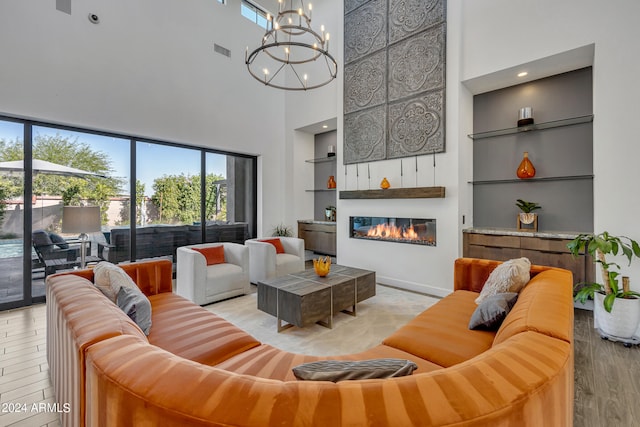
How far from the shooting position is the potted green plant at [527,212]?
154 inches

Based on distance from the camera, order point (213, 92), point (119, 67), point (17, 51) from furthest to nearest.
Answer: point (213, 92), point (119, 67), point (17, 51)

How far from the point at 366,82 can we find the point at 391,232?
2.63 meters

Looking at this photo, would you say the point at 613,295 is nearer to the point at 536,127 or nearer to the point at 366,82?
the point at 536,127

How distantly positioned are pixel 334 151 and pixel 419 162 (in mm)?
2406

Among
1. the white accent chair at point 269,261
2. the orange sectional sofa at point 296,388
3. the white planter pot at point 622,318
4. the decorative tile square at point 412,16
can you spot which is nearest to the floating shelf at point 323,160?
the white accent chair at point 269,261

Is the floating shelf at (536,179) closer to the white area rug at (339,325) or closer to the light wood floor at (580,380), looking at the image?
the light wood floor at (580,380)

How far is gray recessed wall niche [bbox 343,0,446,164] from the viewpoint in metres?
4.19

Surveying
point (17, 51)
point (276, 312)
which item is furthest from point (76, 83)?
point (276, 312)

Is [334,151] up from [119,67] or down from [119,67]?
down

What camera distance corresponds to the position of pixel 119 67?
4.21m

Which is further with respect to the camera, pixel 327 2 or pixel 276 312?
pixel 327 2

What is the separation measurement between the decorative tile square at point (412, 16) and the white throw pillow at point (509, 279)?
3.66 meters

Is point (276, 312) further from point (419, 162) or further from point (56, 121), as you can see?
point (56, 121)

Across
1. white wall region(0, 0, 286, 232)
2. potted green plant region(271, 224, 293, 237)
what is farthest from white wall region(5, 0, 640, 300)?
potted green plant region(271, 224, 293, 237)
